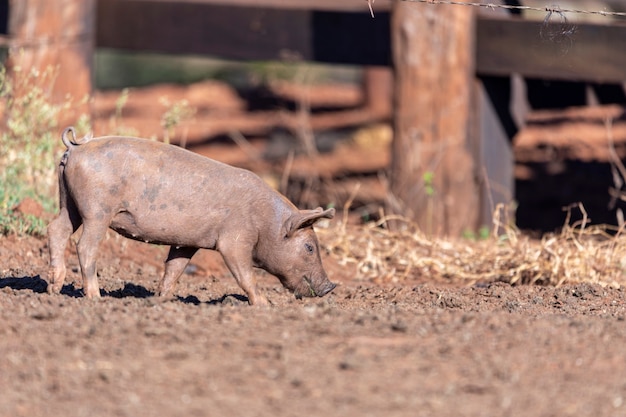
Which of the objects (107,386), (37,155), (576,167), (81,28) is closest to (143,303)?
(107,386)

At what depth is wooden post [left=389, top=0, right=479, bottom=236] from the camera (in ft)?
27.2

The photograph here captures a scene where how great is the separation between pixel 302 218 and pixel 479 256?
6.74 ft

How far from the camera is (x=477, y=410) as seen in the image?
3.61m

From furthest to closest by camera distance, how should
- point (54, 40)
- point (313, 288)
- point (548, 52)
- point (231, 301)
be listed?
point (54, 40) < point (548, 52) < point (313, 288) < point (231, 301)

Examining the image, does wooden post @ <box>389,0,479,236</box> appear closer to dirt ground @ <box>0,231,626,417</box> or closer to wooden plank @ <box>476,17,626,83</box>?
wooden plank @ <box>476,17,626,83</box>

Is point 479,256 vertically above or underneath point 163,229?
underneath

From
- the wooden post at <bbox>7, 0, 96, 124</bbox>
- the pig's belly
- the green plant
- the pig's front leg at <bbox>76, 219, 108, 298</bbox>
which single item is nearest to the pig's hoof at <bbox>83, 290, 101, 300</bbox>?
the pig's front leg at <bbox>76, 219, 108, 298</bbox>

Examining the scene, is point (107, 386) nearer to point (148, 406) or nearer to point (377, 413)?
point (148, 406)

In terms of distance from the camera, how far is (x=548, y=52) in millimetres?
7930

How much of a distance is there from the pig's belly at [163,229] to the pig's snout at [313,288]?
1.89 ft

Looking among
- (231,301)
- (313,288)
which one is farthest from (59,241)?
(313,288)

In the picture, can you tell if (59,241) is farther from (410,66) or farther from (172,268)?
(410,66)

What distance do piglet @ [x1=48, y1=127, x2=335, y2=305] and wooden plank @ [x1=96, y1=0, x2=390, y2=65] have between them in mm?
3438

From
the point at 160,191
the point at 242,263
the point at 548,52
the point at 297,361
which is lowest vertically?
the point at 242,263
